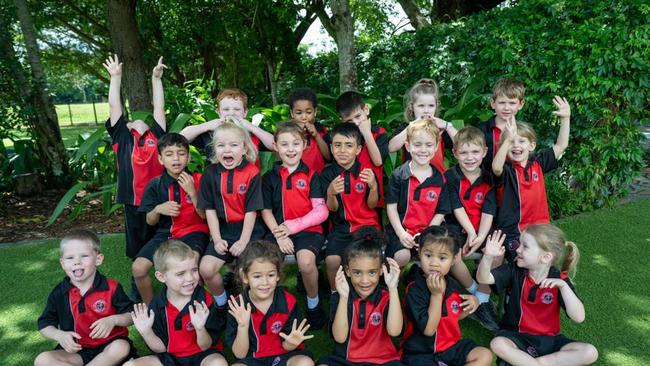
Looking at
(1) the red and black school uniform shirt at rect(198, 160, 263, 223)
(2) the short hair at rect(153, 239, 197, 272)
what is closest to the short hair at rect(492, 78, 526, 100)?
(1) the red and black school uniform shirt at rect(198, 160, 263, 223)

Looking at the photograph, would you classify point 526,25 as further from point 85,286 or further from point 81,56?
point 81,56

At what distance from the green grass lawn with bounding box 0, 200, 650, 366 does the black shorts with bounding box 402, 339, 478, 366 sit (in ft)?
1.67

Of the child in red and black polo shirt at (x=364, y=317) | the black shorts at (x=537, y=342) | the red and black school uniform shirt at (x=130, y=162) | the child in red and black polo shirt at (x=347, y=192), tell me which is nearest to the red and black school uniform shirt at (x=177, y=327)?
the child in red and black polo shirt at (x=364, y=317)

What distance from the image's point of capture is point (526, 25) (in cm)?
471

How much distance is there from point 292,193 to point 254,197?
10.2 inches

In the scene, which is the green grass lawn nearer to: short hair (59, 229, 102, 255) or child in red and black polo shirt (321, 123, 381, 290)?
child in red and black polo shirt (321, 123, 381, 290)

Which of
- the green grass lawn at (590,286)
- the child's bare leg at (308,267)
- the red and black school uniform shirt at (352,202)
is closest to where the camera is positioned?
the green grass lawn at (590,286)

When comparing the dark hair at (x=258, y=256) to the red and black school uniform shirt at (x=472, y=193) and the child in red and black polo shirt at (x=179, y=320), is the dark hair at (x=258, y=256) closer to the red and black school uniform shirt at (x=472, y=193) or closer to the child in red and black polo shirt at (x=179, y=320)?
the child in red and black polo shirt at (x=179, y=320)

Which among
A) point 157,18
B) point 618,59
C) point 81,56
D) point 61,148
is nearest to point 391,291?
point 618,59

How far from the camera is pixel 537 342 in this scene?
8.35 feet

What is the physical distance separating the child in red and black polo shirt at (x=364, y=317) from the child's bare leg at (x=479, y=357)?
0.36 m

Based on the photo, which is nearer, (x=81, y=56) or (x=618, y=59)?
(x=618, y=59)

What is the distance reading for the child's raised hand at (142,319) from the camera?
2.40m

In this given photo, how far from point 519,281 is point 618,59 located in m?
2.59
